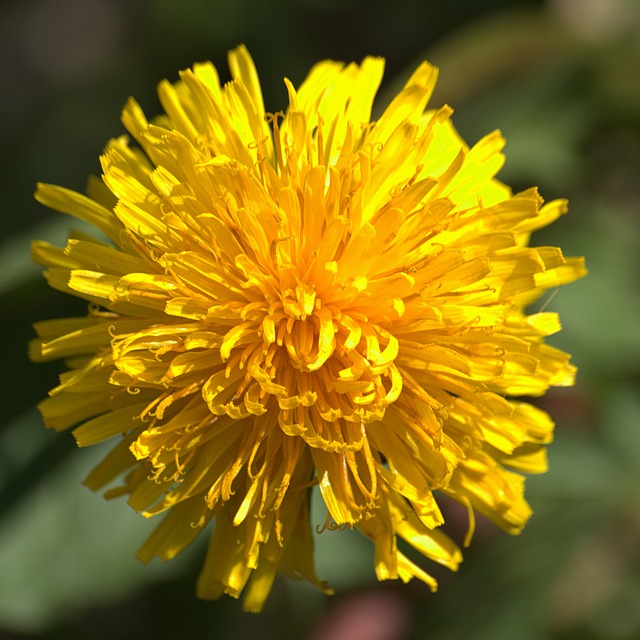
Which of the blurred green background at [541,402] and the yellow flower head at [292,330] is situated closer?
the yellow flower head at [292,330]

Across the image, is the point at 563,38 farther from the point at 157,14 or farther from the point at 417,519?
the point at 417,519

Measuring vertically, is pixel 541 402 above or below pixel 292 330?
below

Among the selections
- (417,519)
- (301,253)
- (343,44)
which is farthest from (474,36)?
(417,519)

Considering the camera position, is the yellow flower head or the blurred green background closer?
the yellow flower head

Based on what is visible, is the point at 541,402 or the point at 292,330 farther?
the point at 541,402
